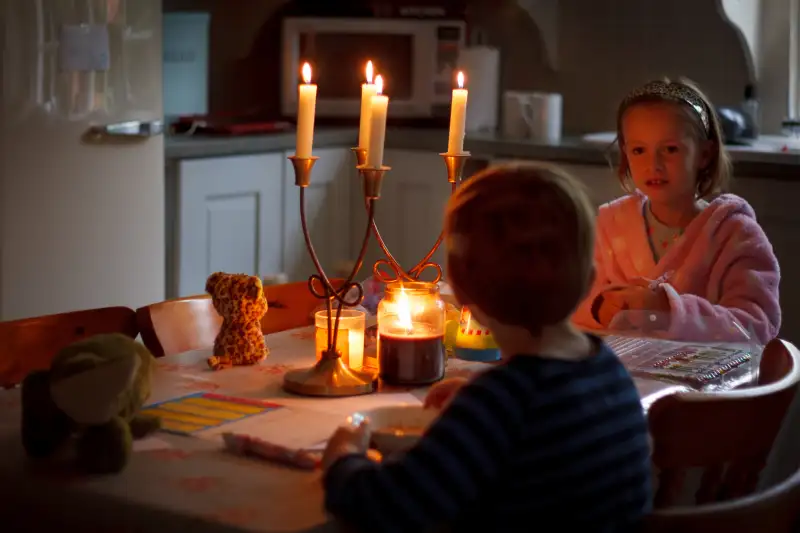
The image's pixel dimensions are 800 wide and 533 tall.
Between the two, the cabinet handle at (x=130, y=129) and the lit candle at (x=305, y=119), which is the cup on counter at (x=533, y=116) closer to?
the cabinet handle at (x=130, y=129)

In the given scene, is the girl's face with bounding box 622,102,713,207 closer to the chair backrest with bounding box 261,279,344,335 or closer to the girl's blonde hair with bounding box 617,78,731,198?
the girl's blonde hair with bounding box 617,78,731,198

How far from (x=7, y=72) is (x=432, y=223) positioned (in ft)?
4.79

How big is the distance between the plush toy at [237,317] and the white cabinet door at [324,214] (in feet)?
7.08

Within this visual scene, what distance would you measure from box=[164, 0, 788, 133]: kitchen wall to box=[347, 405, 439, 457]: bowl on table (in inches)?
113

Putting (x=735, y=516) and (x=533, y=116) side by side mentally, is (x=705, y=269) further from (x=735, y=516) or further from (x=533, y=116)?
(x=533, y=116)

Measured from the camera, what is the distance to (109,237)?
3.41m

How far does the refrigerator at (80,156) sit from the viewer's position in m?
3.20

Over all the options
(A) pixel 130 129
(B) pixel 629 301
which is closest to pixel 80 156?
(A) pixel 130 129

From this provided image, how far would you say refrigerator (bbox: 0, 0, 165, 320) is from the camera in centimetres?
320

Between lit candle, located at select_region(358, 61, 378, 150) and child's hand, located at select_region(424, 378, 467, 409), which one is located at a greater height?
lit candle, located at select_region(358, 61, 378, 150)

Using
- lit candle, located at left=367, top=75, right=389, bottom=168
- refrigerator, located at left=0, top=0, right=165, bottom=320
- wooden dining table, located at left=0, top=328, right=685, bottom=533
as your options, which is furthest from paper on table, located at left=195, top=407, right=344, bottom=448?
refrigerator, located at left=0, top=0, right=165, bottom=320

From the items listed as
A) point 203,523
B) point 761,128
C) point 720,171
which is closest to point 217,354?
point 203,523

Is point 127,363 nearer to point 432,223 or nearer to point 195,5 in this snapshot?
point 432,223

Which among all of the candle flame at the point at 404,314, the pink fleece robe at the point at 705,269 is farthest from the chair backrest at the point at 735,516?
the pink fleece robe at the point at 705,269
